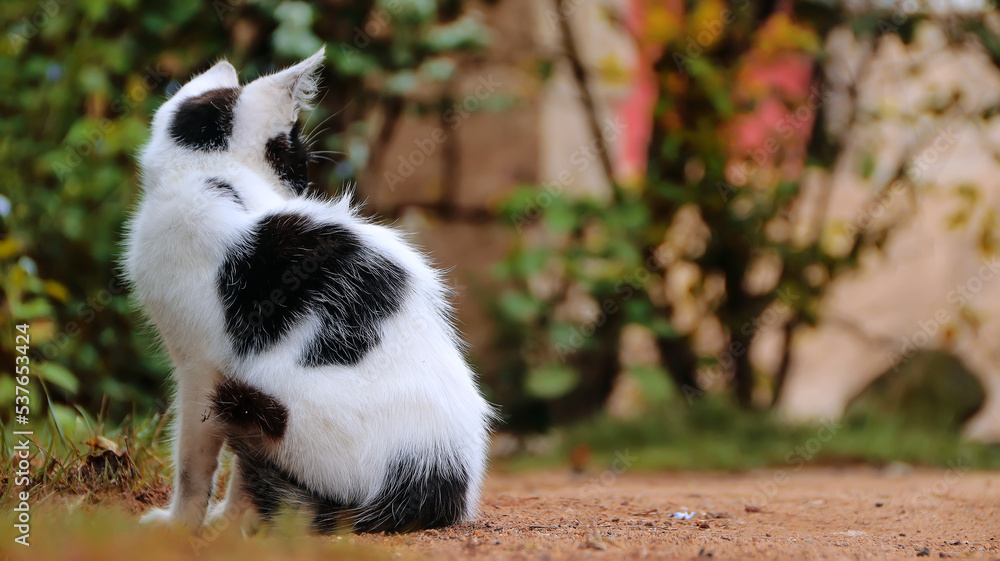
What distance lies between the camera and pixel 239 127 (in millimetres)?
2383

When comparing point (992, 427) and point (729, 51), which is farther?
point (992, 427)

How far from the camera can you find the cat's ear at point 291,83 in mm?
2373

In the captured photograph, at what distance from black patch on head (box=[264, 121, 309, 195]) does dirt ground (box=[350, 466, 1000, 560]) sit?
1.09 metres

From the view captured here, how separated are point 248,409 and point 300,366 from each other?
160mm

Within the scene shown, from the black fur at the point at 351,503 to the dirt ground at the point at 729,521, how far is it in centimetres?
6

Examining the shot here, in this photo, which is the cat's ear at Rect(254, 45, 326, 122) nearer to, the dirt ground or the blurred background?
the dirt ground

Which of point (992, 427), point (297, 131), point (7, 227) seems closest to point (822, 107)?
point (992, 427)

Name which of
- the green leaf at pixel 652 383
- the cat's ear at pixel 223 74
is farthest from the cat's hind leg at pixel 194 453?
the green leaf at pixel 652 383

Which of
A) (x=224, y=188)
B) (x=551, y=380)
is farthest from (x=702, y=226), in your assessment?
(x=224, y=188)

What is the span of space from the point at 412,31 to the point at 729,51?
6.81 feet

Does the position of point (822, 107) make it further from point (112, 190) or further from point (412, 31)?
point (112, 190)

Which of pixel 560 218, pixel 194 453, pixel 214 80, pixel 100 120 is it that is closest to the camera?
pixel 194 453

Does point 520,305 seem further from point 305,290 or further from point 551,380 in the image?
point 305,290

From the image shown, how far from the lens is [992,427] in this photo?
696cm
